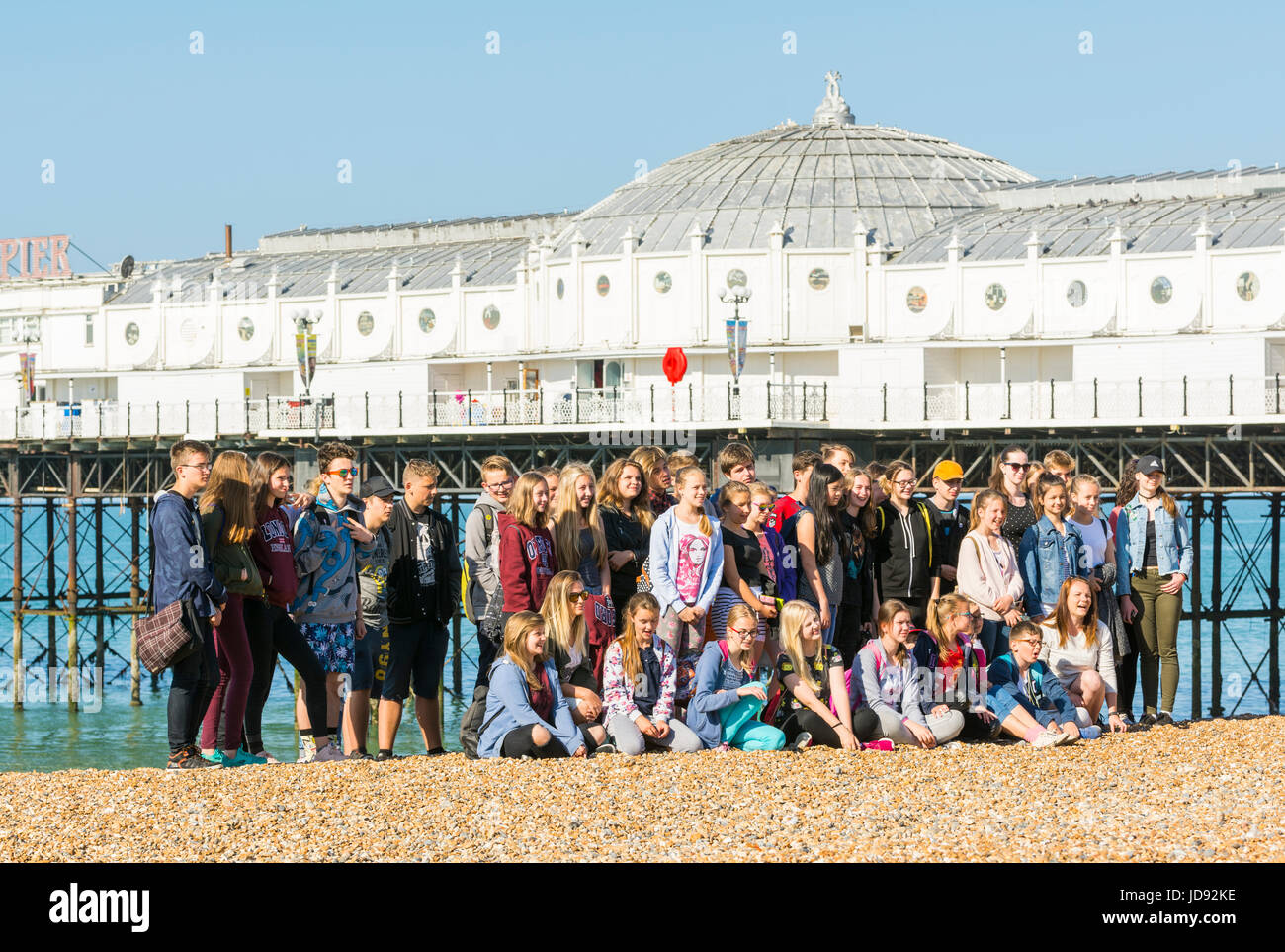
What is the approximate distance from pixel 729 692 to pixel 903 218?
40.3 metres

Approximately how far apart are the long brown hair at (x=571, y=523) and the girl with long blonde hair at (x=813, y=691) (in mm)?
1464

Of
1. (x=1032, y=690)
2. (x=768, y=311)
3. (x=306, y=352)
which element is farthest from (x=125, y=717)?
(x=1032, y=690)

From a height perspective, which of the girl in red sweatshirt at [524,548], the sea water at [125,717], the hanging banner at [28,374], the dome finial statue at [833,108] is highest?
the dome finial statue at [833,108]

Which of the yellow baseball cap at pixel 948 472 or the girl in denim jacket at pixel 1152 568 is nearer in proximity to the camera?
the yellow baseball cap at pixel 948 472

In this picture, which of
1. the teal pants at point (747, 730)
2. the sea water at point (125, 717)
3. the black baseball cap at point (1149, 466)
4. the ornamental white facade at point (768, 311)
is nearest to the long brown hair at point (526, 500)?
the teal pants at point (747, 730)

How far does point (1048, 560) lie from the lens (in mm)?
14391

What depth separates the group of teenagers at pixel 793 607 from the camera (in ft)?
42.2

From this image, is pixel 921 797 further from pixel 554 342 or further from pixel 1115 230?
pixel 554 342

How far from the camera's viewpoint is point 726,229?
50.8 metres

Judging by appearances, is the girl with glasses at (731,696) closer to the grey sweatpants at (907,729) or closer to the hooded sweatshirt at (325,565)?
the grey sweatpants at (907,729)

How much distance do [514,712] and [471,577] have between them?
1.19 metres

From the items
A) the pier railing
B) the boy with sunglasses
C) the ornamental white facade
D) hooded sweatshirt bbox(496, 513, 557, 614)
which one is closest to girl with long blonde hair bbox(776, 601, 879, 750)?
hooded sweatshirt bbox(496, 513, 557, 614)

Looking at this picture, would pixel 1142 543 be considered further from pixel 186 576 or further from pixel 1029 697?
pixel 186 576

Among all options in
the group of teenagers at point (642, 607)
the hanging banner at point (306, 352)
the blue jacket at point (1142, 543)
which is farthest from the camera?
the hanging banner at point (306, 352)
